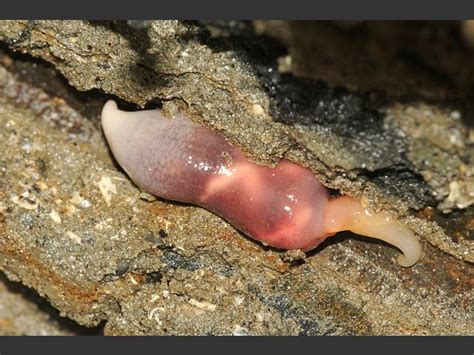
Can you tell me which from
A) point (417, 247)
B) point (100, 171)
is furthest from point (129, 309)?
point (417, 247)

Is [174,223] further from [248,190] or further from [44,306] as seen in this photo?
[44,306]

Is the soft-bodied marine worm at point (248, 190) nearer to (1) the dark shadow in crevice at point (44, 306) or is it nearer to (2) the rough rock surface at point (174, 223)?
(2) the rough rock surface at point (174, 223)

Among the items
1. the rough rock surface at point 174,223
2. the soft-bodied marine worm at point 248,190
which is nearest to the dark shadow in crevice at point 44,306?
the rough rock surface at point 174,223

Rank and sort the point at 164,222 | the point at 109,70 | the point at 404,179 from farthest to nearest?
the point at 164,222
the point at 109,70
the point at 404,179

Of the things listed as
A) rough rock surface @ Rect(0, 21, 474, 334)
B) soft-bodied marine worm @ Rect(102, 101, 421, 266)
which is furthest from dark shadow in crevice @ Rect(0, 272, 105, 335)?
Answer: soft-bodied marine worm @ Rect(102, 101, 421, 266)

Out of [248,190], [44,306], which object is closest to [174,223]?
[248,190]

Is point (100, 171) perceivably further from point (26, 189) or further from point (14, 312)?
point (14, 312)

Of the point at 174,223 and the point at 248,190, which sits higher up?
the point at 248,190
